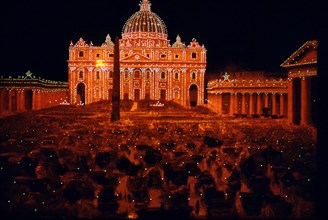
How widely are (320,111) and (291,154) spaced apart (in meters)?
14.8

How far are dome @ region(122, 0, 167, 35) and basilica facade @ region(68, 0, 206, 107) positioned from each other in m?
12.2

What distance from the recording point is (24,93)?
77875 millimetres

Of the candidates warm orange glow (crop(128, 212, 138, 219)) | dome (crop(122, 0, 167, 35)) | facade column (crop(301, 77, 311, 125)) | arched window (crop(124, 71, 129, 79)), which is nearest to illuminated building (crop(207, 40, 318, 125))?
facade column (crop(301, 77, 311, 125))

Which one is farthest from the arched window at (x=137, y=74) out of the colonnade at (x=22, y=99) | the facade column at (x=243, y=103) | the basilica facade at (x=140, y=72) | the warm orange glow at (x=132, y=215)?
the warm orange glow at (x=132, y=215)

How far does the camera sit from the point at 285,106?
62.3m

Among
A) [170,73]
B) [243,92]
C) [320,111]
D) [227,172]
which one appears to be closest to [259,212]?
[227,172]

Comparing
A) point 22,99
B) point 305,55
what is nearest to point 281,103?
point 305,55

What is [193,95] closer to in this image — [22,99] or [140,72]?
[140,72]

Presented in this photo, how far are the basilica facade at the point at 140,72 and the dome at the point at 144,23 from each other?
39.9 ft

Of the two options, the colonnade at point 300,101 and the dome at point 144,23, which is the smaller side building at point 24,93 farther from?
the colonnade at point 300,101

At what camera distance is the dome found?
117062 mm

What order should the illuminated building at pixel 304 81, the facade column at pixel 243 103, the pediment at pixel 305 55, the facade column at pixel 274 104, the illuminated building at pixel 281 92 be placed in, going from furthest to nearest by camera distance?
the facade column at pixel 243 103
the facade column at pixel 274 104
the illuminated building at pixel 281 92
the illuminated building at pixel 304 81
the pediment at pixel 305 55

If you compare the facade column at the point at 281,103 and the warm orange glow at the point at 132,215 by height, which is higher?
the facade column at the point at 281,103

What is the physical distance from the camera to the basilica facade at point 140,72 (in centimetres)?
10381
